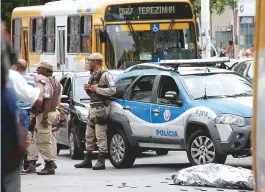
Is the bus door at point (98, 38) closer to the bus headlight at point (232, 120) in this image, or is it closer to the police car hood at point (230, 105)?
the police car hood at point (230, 105)

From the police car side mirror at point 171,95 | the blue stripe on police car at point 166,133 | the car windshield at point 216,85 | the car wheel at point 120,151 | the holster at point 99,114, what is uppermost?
the car windshield at point 216,85

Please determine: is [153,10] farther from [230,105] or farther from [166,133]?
[230,105]

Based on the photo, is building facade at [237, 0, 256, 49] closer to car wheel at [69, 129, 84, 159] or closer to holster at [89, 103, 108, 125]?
car wheel at [69, 129, 84, 159]

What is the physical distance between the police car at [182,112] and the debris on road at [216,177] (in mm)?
1352

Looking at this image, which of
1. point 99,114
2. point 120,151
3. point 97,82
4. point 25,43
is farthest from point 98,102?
point 25,43

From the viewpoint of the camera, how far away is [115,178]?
1515 cm

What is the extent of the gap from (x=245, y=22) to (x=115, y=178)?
42888 millimetres

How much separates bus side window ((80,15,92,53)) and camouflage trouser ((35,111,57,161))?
11055 mm

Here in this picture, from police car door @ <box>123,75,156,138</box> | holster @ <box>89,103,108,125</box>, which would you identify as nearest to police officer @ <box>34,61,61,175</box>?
holster @ <box>89,103,108,125</box>

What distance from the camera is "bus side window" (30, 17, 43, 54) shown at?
3080cm

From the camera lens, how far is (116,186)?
13953 millimetres

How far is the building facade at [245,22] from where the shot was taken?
55.5m

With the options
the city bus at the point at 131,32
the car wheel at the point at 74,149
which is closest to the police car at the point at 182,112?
the car wheel at the point at 74,149

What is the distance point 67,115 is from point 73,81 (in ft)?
2.20
